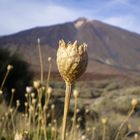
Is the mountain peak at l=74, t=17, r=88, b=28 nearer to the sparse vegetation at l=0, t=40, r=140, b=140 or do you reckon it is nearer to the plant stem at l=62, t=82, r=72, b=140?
the sparse vegetation at l=0, t=40, r=140, b=140

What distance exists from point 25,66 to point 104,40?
7256cm

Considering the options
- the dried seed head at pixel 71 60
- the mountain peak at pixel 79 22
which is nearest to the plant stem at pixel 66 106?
the dried seed head at pixel 71 60

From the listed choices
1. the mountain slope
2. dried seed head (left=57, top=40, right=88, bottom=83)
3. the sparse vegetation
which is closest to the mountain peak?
the mountain slope

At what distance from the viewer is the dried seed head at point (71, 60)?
3.78 ft

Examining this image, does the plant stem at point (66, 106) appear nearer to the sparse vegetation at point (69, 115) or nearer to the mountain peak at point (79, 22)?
the sparse vegetation at point (69, 115)

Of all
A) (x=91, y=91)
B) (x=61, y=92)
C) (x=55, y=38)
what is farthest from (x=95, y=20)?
(x=61, y=92)

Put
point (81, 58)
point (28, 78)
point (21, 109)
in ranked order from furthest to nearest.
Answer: point (28, 78)
point (21, 109)
point (81, 58)

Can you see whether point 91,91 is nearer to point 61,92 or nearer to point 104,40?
point 61,92

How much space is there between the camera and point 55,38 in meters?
80.8

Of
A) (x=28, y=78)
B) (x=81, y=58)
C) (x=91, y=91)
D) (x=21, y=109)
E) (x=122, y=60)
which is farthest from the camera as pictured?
(x=122, y=60)

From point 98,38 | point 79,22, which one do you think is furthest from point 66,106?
point 79,22

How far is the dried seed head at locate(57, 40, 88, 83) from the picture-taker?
115 centimetres

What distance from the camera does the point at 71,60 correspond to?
3.77 feet

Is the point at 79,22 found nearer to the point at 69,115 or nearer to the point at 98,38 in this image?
the point at 98,38
